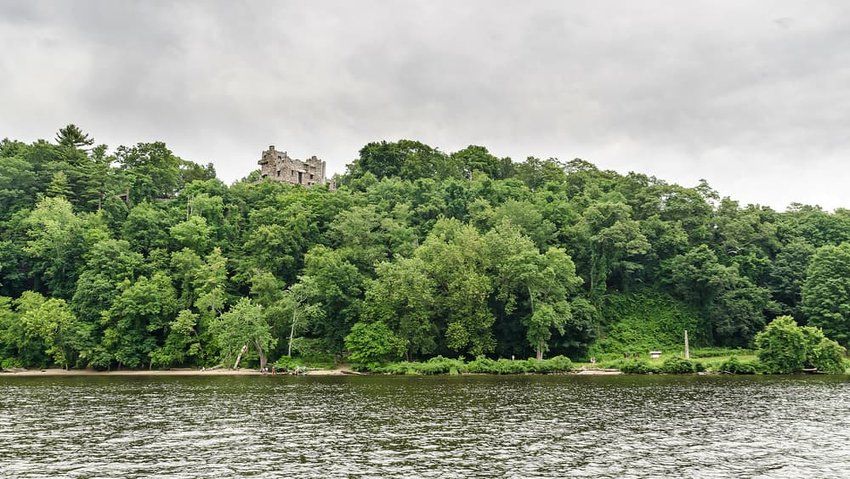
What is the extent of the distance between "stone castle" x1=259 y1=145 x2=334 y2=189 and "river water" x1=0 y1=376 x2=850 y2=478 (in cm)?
8103

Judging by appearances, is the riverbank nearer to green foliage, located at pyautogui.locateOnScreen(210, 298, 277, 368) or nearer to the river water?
green foliage, located at pyautogui.locateOnScreen(210, 298, 277, 368)

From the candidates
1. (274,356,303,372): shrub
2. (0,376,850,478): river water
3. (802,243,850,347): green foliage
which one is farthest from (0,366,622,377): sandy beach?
(802,243,850,347): green foliage

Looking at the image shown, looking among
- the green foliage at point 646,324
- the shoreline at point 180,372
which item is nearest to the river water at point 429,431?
the shoreline at point 180,372

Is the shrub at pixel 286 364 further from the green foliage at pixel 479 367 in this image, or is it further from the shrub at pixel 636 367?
the shrub at pixel 636 367

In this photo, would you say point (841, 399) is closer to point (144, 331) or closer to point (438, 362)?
point (438, 362)

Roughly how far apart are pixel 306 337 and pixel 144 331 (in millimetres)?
19189

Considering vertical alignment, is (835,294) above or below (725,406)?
above

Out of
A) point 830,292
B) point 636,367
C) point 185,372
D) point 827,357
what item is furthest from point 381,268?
point 830,292

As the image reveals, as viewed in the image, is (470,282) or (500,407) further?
(470,282)

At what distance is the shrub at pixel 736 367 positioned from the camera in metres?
62.6

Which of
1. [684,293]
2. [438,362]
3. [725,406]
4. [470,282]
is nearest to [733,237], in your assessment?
[684,293]

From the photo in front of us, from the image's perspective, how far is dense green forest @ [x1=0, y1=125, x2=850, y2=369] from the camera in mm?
70188

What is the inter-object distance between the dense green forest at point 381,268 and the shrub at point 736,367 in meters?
13.0

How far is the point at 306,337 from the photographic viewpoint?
75.2 metres
